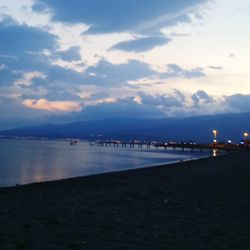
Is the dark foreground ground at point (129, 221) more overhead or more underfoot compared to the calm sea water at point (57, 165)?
more overhead

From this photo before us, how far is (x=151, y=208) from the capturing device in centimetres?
1099

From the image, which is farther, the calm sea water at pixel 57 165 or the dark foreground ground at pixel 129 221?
the calm sea water at pixel 57 165

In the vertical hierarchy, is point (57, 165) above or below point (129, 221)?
below

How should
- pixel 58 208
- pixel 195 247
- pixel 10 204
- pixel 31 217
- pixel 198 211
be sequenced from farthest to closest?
pixel 10 204, pixel 58 208, pixel 198 211, pixel 31 217, pixel 195 247

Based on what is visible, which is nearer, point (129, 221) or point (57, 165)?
point (129, 221)

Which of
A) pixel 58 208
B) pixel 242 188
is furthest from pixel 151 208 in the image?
pixel 242 188

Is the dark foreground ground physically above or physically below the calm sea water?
above

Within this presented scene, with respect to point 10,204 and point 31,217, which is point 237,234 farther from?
point 10,204

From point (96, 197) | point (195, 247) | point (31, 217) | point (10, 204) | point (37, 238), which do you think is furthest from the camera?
point (96, 197)

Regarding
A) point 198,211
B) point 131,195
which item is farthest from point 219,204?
point 131,195

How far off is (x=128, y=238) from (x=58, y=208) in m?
4.19

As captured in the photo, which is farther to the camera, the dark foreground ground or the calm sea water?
the calm sea water

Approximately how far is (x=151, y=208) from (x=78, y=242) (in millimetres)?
4187

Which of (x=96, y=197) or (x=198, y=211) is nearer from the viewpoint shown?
(x=198, y=211)
